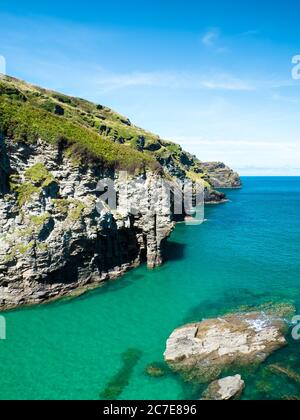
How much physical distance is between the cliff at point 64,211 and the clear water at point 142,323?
109 inches

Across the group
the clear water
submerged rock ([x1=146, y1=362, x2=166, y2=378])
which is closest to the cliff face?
the clear water

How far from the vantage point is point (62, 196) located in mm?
45000

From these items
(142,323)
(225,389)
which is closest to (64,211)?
(142,323)

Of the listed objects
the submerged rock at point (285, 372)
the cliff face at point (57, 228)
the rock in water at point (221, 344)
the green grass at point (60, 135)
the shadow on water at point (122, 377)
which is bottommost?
the shadow on water at point (122, 377)

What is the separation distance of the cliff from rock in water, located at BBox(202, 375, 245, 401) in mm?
22795

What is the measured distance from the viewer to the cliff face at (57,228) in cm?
3959

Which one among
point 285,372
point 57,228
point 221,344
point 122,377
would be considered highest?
point 57,228

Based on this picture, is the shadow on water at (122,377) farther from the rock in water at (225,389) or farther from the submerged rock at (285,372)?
the submerged rock at (285,372)

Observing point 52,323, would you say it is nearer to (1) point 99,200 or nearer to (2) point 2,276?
(2) point 2,276

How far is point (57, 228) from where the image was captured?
4238 cm

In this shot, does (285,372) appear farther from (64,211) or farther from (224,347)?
(64,211)

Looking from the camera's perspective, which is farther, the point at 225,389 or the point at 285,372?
the point at 285,372

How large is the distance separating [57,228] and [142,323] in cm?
1529

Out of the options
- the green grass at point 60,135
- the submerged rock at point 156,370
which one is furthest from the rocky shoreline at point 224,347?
the green grass at point 60,135
